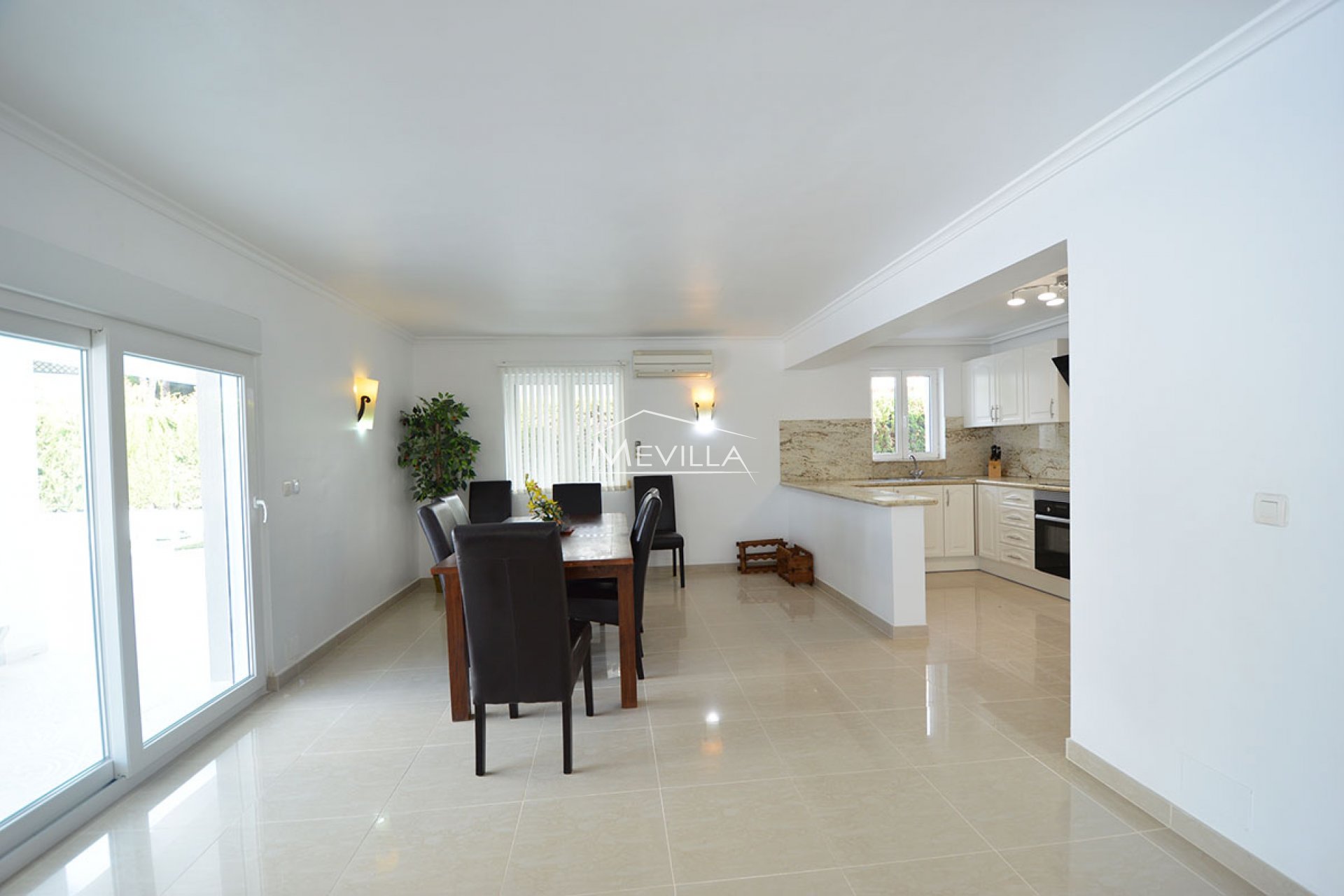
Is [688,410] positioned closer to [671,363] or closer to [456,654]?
[671,363]

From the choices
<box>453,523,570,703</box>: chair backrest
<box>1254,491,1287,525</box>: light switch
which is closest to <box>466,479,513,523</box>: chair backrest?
<box>453,523,570,703</box>: chair backrest

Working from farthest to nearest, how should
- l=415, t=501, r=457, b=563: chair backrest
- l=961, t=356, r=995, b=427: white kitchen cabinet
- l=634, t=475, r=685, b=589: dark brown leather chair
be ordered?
1. l=961, t=356, r=995, b=427: white kitchen cabinet
2. l=634, t=475, r=685, b=589: dark brown leather chair
3. l=415, t=501, r=457, b=563: chair backrest

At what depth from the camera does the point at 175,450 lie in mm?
2730

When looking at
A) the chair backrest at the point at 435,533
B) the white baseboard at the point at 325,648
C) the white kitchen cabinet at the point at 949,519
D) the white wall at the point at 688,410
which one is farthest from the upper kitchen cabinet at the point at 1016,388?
the white baseboard at the point at 325,648

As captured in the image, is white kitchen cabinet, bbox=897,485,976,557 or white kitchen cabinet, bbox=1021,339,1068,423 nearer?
white kitchen cabinet, bbox=1021,339,1068,423

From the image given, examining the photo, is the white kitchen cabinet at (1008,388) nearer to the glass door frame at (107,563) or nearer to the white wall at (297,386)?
the white wall at (297,386)

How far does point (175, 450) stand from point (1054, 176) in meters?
3.92

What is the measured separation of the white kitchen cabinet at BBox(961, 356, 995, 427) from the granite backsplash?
18cm

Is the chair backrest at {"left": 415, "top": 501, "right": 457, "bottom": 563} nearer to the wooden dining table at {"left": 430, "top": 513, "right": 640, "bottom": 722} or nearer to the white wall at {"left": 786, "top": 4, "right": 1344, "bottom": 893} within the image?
the wooden dining table at {"left": 430, "top": 513, "right": 640, "bottom": 722}

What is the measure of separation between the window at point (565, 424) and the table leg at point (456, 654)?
118 inches

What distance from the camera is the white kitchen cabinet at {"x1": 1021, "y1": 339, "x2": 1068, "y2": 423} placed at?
16.7 feet

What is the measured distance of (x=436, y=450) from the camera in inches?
214

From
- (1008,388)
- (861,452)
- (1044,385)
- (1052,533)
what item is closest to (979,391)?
(1008,388)

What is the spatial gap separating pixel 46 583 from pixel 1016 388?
6.54m
